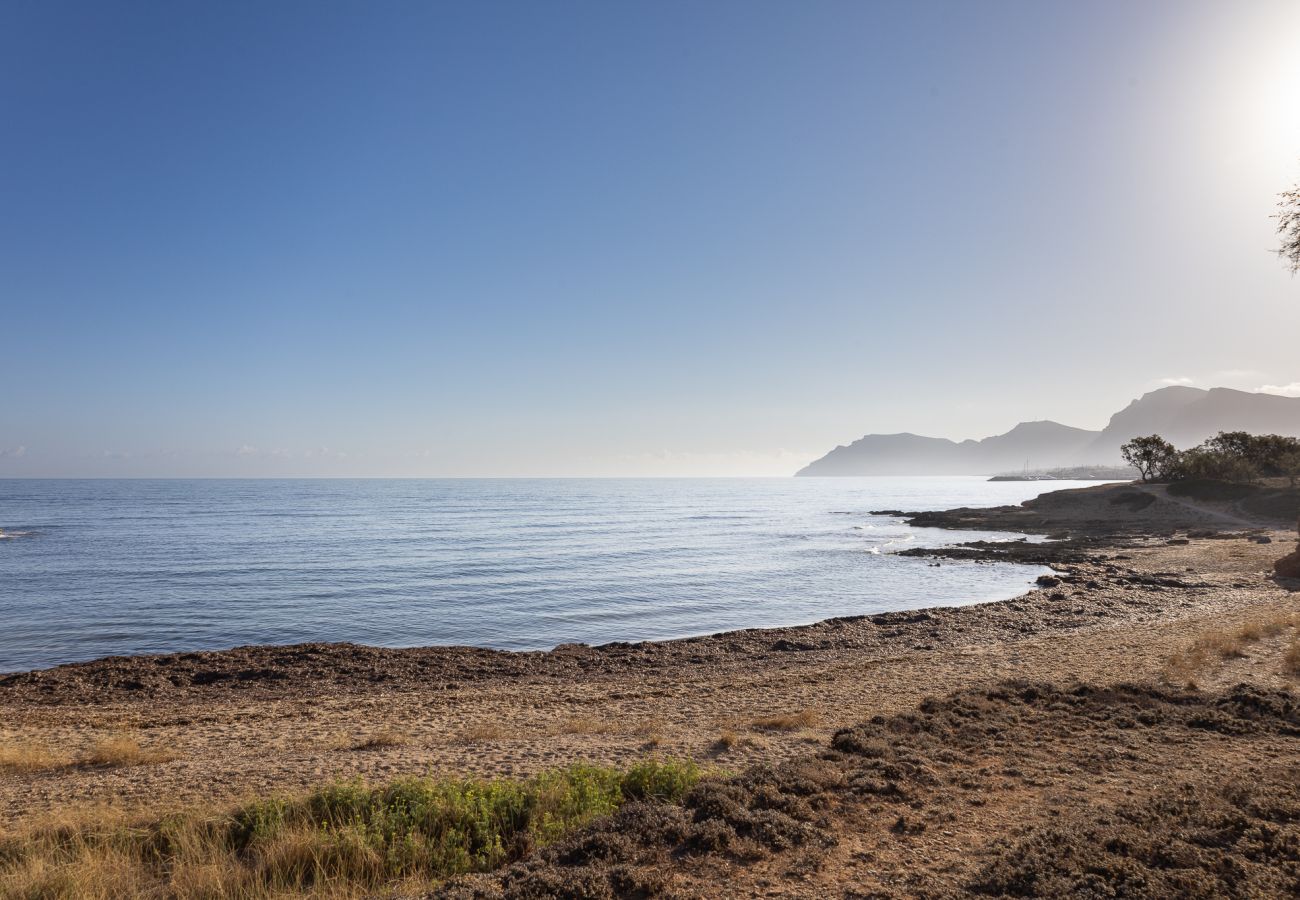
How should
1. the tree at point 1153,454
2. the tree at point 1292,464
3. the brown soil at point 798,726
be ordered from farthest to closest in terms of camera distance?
1. the tree at point 1153,454
2. the tree at point 1292,464
3. the brown soil at point 798,726

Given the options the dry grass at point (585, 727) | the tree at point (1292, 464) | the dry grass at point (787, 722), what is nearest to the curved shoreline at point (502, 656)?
the dry grass at point (585, 727)

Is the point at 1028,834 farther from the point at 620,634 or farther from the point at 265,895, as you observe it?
the point at 620,634

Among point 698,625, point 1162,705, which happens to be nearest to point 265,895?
point 1162,705

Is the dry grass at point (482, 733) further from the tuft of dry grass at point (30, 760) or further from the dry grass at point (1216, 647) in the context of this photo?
the dry grass at point (1216, 647)

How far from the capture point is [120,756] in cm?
1275

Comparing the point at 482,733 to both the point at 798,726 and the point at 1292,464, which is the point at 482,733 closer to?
the point at 798,726

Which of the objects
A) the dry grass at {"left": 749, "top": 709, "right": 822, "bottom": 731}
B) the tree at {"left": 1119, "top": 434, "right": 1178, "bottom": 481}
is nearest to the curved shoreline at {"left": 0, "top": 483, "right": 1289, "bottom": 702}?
the dry grass at {"left": 749, "top": 709, "right": 822, "bottom": 731}

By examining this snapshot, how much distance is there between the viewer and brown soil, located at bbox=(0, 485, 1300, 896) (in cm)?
760

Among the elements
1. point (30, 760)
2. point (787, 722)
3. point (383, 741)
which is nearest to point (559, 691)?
point (383, 741)

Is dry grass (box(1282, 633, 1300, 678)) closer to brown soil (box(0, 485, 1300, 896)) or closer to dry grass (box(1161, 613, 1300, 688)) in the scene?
brown soil (box(0, 485, 1300, 896))

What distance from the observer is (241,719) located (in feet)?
54.0

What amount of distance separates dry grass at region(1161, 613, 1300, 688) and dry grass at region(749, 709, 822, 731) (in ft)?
27.7

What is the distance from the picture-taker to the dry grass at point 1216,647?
16.2 metres

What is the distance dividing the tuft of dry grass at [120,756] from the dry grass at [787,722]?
11.8 m
